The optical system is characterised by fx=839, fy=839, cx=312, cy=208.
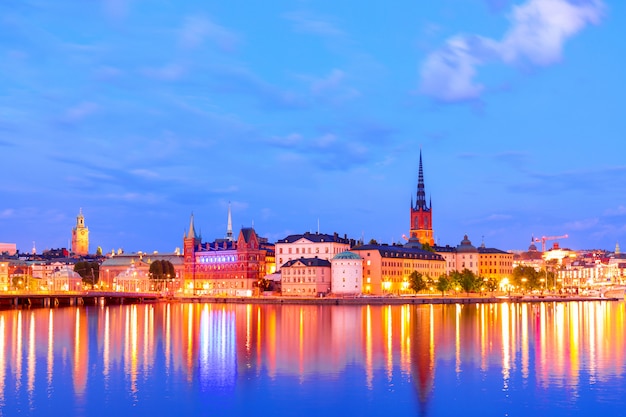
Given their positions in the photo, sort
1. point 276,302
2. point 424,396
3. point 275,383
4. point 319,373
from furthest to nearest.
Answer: point 276,302 → point 319,373 → point 275,383 → point 424,396

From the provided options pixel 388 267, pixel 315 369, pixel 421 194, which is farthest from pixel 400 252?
pixel 315 369

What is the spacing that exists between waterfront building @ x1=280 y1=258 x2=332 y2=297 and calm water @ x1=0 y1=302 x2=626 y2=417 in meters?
50.7

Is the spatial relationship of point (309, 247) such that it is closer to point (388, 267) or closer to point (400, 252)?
point (388, 267)

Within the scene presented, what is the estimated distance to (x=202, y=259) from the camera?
13662 cm

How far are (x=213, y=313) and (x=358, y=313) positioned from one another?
1443 cm

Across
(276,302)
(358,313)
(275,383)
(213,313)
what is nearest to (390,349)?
(275,383)

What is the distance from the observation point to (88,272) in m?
161

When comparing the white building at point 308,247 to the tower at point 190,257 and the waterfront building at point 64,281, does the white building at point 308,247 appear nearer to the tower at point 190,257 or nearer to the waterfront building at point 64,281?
the tower at point 190,257

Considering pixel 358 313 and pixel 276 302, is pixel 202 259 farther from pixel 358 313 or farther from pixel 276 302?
pixel 358 313

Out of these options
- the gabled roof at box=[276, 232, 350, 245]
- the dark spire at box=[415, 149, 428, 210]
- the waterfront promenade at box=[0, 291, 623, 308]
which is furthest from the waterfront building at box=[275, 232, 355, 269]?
the dark spire at box=[415, 149, 428, 210]

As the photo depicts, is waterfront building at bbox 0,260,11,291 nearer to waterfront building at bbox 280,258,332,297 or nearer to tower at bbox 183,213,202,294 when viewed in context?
tower at bbox 183,213,202,294

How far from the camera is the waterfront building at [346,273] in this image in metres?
114

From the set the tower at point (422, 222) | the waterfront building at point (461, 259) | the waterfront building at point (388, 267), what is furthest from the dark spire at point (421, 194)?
the waterfront building at point (388, 267)

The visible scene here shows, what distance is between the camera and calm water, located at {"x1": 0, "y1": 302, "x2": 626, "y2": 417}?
95.8ft
